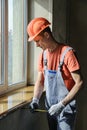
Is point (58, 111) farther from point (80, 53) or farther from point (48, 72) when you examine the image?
point (80, 53)

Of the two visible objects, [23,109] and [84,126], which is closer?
[23,109]

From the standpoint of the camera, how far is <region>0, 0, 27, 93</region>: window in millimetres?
2494

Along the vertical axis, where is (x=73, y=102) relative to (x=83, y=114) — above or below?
above

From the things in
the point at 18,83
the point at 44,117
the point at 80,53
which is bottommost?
the point at 44,117

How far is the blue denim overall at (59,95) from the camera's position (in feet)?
6.84

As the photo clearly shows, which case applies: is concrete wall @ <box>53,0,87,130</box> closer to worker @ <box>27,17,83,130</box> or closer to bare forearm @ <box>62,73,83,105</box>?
worker @ <box>27,17,83,130</box>

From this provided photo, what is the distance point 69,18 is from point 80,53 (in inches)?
19.4

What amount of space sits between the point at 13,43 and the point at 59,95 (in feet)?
3.08

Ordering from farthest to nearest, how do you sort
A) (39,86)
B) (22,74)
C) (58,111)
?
(22,74) → (39,86) → (58,111)

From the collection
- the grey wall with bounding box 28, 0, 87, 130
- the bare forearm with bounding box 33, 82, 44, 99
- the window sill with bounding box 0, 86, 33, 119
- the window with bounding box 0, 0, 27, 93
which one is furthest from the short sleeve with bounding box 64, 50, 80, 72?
the grey wall with bounding box 28, 0, 87, 130

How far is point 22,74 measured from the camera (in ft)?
9.98

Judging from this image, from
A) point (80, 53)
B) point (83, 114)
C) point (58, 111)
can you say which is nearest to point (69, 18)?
point (80, 53)

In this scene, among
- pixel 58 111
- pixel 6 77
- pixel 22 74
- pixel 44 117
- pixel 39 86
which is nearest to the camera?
pixel 58 111

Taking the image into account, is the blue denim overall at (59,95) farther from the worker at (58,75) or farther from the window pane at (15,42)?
the window pane at (15,42)
